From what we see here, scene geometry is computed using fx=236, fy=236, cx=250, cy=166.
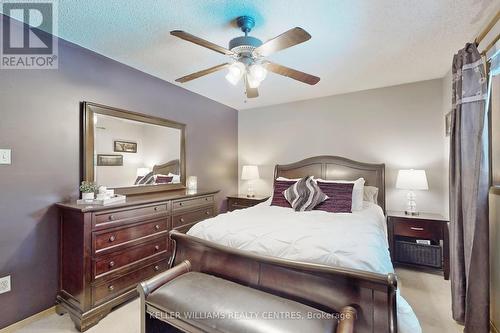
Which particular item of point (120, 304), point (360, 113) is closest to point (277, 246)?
point (120, 304)

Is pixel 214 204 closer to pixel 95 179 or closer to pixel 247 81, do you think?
pixel 95 179

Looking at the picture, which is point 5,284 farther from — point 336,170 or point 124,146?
point 336,170

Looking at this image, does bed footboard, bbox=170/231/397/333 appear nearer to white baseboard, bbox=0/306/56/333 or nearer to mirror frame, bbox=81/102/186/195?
mirror frame, bbox=81/102/186/195

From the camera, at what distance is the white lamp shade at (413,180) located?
293cm

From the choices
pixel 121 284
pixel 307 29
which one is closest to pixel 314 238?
pixel 307 29

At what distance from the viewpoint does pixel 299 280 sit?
4.72 ft

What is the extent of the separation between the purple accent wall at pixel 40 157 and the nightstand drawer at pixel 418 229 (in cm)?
366

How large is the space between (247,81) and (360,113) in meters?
2.29

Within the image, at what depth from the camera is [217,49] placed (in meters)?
1.78

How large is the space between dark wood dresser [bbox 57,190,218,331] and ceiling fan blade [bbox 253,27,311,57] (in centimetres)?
182

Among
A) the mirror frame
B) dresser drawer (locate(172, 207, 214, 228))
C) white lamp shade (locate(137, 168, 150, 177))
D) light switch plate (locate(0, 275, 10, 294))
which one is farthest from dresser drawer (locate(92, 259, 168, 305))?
white lamp shade (locate(137, 168, 150, 177))

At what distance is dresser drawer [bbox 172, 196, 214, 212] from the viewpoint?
2.82 metres

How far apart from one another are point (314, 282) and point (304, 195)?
1.68 meters

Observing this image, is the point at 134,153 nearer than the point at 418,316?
No
